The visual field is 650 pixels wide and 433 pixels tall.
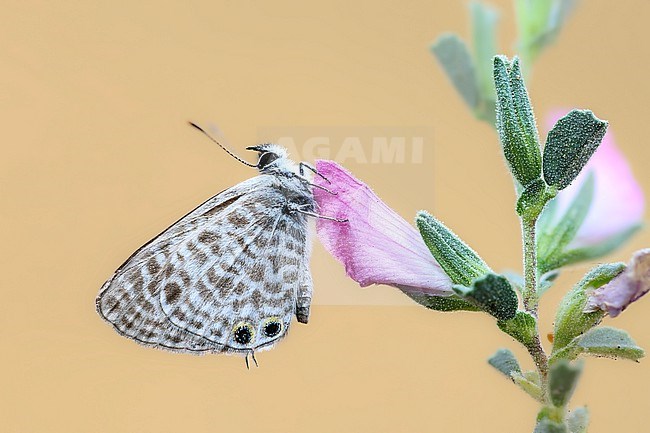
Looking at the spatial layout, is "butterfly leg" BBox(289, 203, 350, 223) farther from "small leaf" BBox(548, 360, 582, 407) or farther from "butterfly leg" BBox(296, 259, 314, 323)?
"small leaf" BBox(548, 360, 582, 407)

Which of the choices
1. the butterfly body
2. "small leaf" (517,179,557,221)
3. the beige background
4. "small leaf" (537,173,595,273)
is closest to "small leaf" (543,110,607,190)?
"small leaf" (517,179,557,221)

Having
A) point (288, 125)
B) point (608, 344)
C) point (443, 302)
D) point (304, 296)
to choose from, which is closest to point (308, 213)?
point (304, 296)

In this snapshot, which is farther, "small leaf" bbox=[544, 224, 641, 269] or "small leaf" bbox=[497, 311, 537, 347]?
"small leaf" bbox=[544, 224, 641, 269]

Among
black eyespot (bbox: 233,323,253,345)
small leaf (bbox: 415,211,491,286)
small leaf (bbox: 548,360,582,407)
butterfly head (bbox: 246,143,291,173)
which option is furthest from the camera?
butterfly head (bbox: 246,143,291,173)

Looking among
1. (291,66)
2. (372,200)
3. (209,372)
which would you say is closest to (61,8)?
(291,66)

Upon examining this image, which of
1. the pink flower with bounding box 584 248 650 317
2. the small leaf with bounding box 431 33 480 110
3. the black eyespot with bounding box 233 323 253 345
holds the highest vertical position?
the small leaf with bounding box 431 33 480 110

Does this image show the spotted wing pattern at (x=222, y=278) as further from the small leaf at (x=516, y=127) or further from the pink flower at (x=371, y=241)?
the small leaf at (x=516, y=127)
